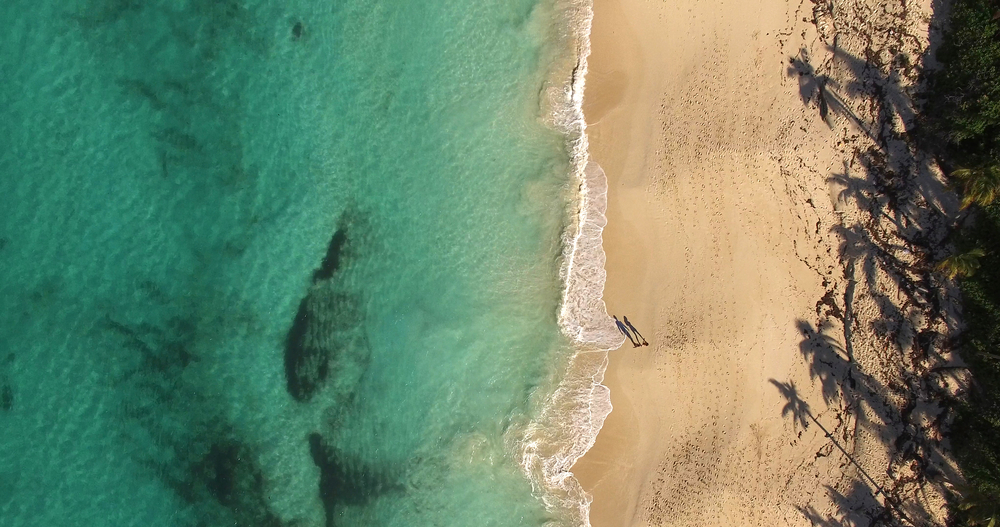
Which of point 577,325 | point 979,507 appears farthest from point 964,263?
point 577,325

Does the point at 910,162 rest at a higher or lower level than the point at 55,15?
lower

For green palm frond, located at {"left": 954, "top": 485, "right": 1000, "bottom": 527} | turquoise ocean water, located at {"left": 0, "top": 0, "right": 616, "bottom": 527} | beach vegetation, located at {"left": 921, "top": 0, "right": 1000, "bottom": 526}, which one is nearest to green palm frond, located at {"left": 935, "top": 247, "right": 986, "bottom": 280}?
beach vegetation, located at {"left": 921, "top": 0, "right": 1000, "bottom": 526}

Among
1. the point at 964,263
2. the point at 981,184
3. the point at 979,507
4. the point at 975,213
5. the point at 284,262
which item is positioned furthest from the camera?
the point at 284,262

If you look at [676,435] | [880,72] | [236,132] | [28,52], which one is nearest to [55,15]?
[28,52]

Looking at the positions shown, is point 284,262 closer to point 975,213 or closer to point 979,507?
point 975,213

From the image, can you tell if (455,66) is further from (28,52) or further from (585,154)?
(28,52)

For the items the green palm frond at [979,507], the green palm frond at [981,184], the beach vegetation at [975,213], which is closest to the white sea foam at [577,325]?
the green palm frond at [981,184]
